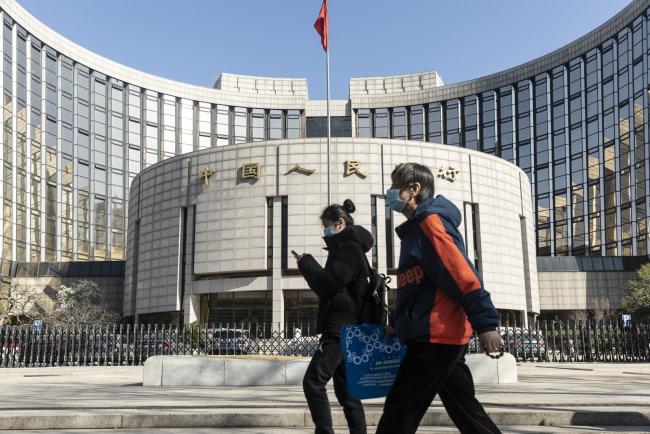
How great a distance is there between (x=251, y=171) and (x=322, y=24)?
15.7m

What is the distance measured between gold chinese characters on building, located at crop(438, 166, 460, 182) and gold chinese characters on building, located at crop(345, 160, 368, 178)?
5.65 metres

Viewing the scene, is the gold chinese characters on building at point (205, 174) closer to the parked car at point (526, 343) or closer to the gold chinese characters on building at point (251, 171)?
the gold chinese characters on building at point (251, 171)

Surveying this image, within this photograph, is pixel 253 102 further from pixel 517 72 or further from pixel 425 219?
pixel 425 219

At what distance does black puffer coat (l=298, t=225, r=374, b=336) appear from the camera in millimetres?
5219

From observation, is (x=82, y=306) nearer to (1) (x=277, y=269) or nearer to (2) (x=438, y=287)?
(1) (x=277, y=269)

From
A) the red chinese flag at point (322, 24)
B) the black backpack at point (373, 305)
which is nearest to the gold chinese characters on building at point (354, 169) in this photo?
the red chinese flag at point (322, 24)

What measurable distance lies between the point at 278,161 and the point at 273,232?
5.03 metres

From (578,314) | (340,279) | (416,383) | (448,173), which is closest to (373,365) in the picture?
(416,383)

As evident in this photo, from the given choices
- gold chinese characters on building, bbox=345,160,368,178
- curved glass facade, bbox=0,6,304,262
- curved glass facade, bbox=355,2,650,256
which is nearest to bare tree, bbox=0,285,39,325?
curved glass facade, bbox=0,6,304,262

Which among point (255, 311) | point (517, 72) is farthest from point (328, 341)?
point (517, 72)

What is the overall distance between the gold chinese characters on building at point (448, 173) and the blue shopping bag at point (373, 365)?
47336 mm

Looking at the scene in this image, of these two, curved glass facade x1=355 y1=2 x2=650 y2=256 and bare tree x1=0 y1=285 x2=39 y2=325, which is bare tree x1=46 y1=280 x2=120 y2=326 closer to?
bare tree x1=0 y1=285 x2=39 y2=325

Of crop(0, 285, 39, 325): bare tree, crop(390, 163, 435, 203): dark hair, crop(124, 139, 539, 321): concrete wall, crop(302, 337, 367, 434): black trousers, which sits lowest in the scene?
crop(302, 337, 367, 434): black trousers

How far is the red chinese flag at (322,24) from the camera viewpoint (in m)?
35.9
